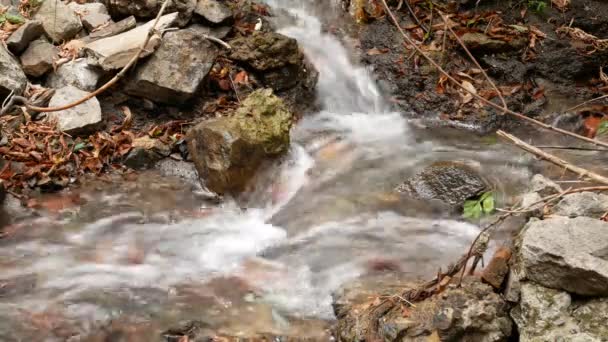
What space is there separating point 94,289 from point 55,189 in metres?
1.72

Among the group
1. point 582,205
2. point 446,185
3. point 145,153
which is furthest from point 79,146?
point 582,205

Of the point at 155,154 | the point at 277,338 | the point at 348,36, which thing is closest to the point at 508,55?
the point at 348,36

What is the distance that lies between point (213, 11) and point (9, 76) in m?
2.57

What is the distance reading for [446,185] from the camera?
211 inches

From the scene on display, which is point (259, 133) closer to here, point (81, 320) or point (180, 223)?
point (180, 223)

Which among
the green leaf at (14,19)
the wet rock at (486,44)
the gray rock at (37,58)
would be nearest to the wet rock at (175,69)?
the gray rock at (37,58)

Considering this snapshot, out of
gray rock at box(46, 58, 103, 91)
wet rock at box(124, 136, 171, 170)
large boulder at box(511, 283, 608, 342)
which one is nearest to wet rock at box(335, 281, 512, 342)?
large boulder at box(511, 283, 608, 342)

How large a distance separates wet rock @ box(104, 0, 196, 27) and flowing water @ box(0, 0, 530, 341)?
2.08 meters

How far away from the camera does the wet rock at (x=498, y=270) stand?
3408mm

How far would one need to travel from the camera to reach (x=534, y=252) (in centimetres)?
300

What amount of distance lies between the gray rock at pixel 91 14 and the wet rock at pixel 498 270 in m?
5.77

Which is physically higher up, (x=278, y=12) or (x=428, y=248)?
(x=278, y=12)

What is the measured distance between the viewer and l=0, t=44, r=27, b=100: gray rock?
572 centimetres

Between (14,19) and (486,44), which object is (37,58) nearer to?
(14,19)
